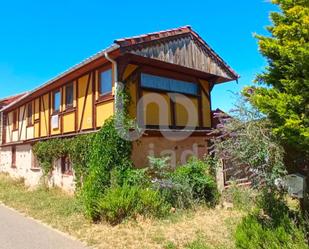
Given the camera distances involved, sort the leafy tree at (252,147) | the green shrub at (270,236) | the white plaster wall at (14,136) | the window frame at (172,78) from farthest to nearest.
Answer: the white plaster wall at (14,136)
the window frame at (172,78)
the leafy tree at (252,147)
the green shrub at (270,236)

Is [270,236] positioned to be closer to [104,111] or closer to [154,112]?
[154,112]

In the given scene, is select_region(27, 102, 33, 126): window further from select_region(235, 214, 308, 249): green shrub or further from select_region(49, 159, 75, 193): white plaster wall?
select_region(235, 214, 308, 249): green shrub

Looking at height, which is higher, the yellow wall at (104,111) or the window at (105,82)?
the window at (105,82)

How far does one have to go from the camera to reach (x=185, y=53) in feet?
41.7

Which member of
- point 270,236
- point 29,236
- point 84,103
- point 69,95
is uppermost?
point 69,95

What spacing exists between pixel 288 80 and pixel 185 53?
7558mm

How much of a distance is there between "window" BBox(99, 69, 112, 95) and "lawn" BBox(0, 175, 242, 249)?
13.1 ft

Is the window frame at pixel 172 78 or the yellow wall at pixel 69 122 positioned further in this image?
the yellow wall at pixel 69 122

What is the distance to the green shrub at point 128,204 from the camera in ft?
27.7

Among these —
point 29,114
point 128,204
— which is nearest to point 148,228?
point 128,204

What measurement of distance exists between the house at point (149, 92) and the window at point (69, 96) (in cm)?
4

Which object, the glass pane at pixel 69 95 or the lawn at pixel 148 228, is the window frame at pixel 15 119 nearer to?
the glass pane at pixel 69 95

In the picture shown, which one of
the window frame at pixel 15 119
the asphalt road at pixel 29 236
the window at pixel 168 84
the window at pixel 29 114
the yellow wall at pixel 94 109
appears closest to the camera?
the asphalt road at pixel 29 236

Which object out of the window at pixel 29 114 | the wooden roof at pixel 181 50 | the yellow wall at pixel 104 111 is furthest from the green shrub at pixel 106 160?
the window at pixel 29 114
